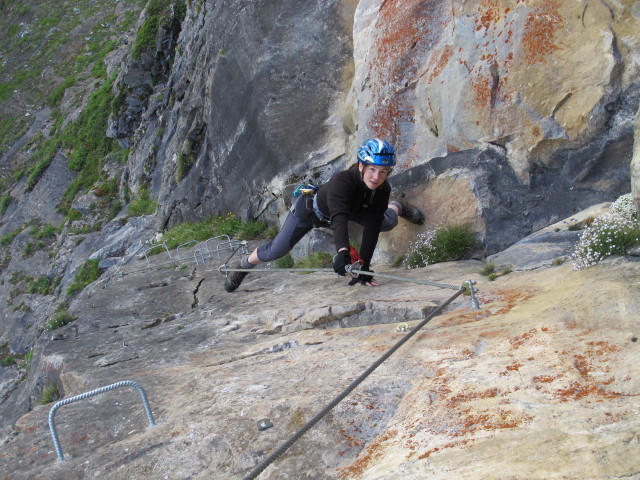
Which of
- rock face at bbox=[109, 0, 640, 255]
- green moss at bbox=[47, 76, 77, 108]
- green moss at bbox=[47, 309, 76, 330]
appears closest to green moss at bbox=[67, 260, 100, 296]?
rock face at bbox=[109, 0, 640, 255]

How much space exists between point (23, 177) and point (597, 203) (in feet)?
92.8

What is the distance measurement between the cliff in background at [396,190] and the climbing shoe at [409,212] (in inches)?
6.4

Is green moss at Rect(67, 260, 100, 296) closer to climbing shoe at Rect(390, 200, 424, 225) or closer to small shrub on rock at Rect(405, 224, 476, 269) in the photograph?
climbing shoe at Rect(390, 200, 424, 225)

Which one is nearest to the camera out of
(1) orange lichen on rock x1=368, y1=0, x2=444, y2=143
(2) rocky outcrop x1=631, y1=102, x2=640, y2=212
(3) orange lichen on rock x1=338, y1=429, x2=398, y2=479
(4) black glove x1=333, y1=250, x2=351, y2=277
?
(3) orange lichen on rock x1=338, y1=429, x2=398, y2=479

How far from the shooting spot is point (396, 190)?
27.6ft

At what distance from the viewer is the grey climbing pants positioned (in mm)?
7297

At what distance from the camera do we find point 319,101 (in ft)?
38.3

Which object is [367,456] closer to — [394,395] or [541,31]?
[394,395]

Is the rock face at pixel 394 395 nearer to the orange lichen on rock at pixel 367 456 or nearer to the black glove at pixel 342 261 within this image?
the orange lichen on rock at pixel 367 456

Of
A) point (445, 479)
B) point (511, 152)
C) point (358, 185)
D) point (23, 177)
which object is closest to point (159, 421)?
point (445, 479)

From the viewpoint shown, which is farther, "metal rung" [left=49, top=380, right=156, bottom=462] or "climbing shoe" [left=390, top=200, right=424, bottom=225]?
"climbing shoe" [left=390, top=200, right=424, bottom=225]

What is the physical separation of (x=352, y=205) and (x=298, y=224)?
46.6 inches

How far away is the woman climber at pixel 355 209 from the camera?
20.0 ft

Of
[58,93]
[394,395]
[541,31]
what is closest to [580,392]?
[394,395]
